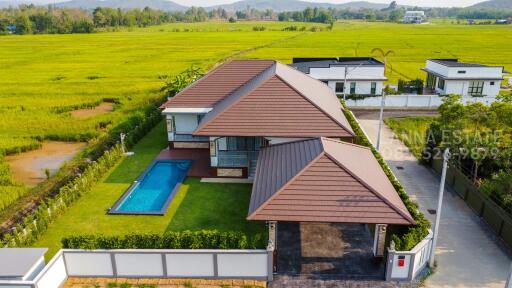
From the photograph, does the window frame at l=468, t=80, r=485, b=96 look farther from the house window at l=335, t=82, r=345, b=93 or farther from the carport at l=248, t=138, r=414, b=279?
the carport at l=248, t=138, r=414, b=279

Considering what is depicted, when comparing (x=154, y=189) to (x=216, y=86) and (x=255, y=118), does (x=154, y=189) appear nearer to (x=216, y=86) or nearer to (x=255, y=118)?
(x=255, y=118)

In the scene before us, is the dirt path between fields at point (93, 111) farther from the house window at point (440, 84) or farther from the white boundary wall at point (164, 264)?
the house window at point (440, 84)

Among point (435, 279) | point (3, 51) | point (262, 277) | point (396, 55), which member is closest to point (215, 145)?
point (262, 277)

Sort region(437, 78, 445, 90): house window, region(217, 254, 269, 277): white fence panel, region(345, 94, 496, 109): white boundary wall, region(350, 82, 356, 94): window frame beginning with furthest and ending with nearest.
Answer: region(350, 82, 356, 94): window frame → region(437, 78, 445, 90): house window → region(345, 94, 496, 109): white boundary wall → region(217, 254, 269, 277): white fence panel

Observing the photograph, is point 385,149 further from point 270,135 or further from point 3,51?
point 3,51

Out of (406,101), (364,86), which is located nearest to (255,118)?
(364,86)

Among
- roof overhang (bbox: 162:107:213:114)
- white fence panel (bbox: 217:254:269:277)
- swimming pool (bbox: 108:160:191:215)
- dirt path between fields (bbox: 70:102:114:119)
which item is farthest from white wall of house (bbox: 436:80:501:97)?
dirt path between fields (bbox: 70:102:114:119)
